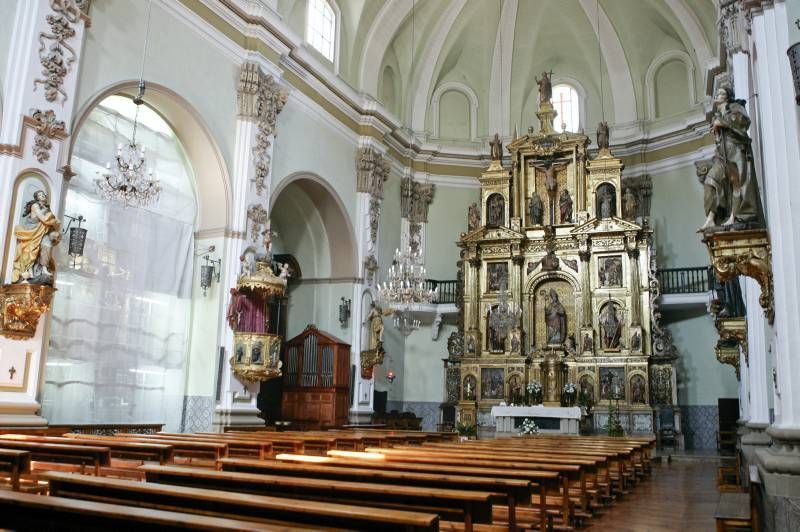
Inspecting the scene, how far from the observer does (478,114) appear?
2425 cm

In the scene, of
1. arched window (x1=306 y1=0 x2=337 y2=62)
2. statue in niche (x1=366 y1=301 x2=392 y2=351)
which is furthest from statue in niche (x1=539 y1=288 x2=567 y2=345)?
arched window (x1=306 y1=0 x2=337 y2=62)

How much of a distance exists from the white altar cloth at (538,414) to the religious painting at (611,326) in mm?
2326

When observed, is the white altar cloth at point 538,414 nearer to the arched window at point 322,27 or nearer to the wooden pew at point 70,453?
the arched window at point 322,27

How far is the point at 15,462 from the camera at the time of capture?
17.4 feet

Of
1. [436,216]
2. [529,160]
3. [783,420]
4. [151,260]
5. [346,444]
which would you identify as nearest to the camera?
[783,420]

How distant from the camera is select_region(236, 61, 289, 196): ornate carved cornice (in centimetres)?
→ 1502

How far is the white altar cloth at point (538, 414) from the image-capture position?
18.2 meters

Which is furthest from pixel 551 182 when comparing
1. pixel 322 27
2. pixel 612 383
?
pixel 322 27

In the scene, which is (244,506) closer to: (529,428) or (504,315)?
(529,428)

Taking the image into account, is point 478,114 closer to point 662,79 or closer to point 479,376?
point 662,79

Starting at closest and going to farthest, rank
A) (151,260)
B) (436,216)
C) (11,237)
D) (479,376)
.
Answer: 1. (11,237)
2. (151,260)
3. (479,376)
4. (436,216)

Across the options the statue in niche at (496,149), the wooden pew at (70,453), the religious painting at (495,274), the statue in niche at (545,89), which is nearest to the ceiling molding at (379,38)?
the statue in niche at (496,149)

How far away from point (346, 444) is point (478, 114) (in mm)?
15828

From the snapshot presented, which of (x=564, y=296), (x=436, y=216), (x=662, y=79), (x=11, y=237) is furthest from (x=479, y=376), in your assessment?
(x=11, y=237)
